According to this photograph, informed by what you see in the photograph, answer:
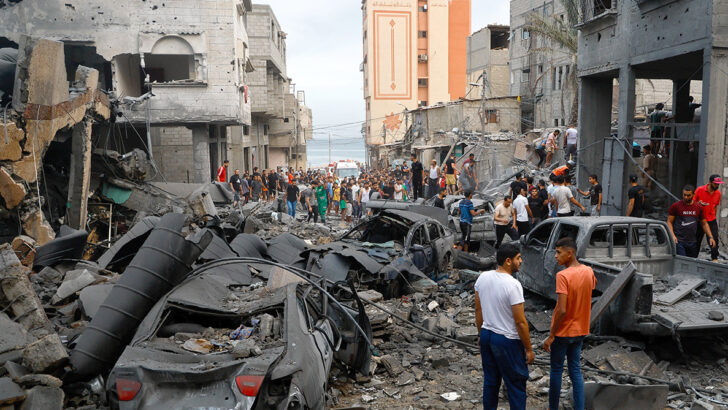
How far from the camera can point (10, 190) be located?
32.3 feet

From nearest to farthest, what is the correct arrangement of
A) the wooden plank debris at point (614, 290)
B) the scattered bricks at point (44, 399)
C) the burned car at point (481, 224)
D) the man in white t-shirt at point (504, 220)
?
the scattered bricks at point (44, 399) < the wooden plank debris at point (614, 290) < the man in white t-shirt at point (504, 220) < the burned car at point (481, 224)

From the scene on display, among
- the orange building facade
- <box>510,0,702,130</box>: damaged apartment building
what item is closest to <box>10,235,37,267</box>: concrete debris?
<box>510,0,702,130</box>: damaged apartment building

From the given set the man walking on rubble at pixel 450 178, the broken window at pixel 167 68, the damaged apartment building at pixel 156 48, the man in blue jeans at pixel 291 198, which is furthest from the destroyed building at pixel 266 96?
the man walking on rubble at pixel 450 178

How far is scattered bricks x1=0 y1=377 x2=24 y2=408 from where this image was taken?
15.5ft

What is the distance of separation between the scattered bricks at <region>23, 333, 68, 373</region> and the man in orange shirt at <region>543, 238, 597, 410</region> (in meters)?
4.45

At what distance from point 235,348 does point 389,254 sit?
604cm

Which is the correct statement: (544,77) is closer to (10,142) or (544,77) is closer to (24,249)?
(10,142)

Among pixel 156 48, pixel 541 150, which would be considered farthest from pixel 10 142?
pixel 541 150

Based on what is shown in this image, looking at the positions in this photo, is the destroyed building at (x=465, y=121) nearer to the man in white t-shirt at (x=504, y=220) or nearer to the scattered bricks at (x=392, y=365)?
the man in white t-shirt at (x=504, y=220)

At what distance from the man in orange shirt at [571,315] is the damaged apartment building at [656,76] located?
23.3 feet

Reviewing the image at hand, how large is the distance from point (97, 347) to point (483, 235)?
1015 cm

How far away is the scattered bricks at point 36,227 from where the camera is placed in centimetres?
1041

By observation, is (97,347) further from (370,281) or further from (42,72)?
(42,72)

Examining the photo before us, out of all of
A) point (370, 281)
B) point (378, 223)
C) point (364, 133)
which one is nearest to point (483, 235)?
point (378, 223)
